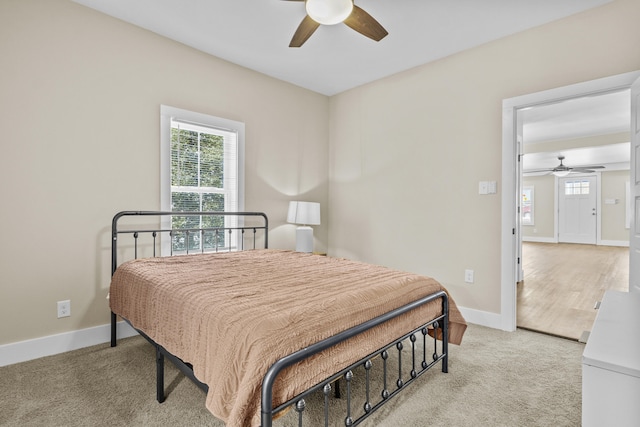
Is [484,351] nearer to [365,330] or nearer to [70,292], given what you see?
[365,330]

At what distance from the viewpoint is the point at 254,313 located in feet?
4.49

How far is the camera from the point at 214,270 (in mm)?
2262

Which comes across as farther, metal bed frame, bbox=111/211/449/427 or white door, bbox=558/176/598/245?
white door, bbox=558/176/598/245

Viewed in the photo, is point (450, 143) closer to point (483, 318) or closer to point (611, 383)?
point (483, 318)

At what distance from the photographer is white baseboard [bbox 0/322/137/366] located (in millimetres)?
2379

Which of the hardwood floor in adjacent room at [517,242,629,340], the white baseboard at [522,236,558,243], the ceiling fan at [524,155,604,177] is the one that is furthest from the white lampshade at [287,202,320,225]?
the white baseboard at [522,236,558,243]

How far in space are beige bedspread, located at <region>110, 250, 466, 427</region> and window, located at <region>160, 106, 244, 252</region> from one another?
34.3 inches

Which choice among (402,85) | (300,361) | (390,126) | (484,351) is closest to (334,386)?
(300,361)

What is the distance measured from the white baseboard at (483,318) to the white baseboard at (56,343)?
3.16 m

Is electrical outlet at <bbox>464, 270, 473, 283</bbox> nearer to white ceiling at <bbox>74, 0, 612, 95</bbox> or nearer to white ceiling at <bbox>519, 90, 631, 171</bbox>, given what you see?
white ceiling at <bbox>519, 90, 631, 171</bbox>

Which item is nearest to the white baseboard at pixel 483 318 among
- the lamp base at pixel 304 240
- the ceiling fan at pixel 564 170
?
the lamp base at pixel 304 240

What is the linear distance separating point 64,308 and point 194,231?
1.18 metres

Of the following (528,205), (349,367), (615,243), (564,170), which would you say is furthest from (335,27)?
(615,243)

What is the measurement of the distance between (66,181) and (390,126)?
324 cm
